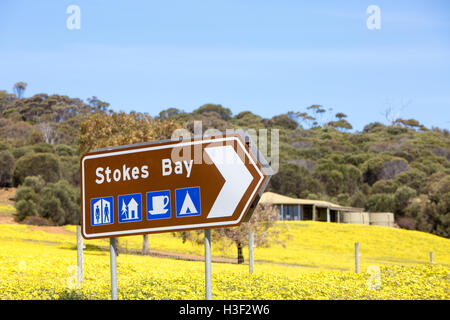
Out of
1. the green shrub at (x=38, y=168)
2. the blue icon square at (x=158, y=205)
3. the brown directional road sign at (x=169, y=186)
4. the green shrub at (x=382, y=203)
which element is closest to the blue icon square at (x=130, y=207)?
the brown directional road sign at (x=169, y=186)

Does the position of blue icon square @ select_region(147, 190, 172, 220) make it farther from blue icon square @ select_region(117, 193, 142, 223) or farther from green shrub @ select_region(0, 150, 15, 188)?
green shrub @ select_region(0, 150, 15, 188)

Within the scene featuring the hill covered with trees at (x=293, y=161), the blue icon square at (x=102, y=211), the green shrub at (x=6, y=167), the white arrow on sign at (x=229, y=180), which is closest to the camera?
the white arrow on sign at (x=229, y=180)

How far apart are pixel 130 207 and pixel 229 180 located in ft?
4.22

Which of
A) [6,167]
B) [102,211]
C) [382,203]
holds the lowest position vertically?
[382,203]

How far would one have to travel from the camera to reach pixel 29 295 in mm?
10664

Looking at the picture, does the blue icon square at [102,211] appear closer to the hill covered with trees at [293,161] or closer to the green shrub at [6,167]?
the hill covered with trees at [293,161]

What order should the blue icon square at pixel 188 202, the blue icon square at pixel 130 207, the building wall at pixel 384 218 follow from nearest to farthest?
the blue icon square at pixel 188 202
the blue icon square at pixel 130 207
the building wall at pixel 384 218

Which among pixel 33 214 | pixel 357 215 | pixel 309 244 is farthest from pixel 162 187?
pixel 357 215

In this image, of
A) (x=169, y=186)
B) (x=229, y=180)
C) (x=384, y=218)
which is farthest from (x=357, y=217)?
(x=229, y=180)

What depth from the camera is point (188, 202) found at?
20.3 feet

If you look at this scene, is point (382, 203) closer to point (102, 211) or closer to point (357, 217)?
point (357, 217)

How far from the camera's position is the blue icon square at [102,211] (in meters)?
6.70

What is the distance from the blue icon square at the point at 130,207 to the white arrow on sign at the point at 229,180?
3.05 feet
